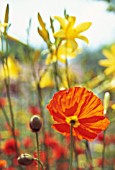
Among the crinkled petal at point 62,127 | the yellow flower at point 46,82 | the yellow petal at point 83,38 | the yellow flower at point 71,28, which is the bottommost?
the crinkled petal at point 62,127

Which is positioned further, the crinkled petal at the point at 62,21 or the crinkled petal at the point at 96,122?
the crinkled petal at the point at 62,21

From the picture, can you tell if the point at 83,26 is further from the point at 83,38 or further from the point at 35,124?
the point at 35,124

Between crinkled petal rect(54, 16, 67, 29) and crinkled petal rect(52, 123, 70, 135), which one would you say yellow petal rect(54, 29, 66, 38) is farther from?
crinkled petal rect(52, 123, 70, 135)

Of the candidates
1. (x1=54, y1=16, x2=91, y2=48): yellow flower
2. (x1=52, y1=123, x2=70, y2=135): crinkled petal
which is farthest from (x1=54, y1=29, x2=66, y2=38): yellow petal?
(x1=52, y1=123, x2=70, y2=135): crinkled petal

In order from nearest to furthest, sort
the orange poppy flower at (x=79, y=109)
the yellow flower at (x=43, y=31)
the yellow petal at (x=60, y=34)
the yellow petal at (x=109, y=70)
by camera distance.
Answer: the orange poppy flower at (x=79, y=109) < the yellow flower at (x=43, y=31) < the yellow petal at (x=60, y=34) < the yellow petal at (x=109, y=70)

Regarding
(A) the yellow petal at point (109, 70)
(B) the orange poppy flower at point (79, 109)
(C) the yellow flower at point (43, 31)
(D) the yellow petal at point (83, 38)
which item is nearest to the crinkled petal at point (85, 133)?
(B) the orange poppy flower at point (79, 109)

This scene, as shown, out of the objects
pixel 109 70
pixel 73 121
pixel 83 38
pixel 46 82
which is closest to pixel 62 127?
pixel 73 121

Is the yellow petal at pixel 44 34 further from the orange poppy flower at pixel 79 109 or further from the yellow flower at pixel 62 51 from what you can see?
the orange poppy flower at pixel 79 109

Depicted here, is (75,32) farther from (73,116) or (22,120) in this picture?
(22,120)
